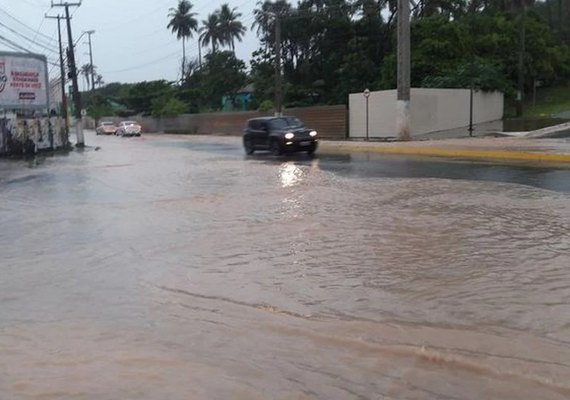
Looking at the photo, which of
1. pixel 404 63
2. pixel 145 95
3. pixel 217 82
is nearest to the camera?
pixel 404 63

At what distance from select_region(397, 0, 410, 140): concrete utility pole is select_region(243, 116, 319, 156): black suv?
16.3 feet

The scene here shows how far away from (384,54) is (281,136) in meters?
28.1

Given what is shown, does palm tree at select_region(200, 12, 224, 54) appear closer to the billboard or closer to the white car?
the white car

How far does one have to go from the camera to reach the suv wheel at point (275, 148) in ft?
82.8

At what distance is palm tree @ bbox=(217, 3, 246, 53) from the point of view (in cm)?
9181

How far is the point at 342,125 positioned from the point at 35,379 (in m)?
33.2

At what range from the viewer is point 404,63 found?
28125 millimetres

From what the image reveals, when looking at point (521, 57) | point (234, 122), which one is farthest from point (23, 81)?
point (521, 57)

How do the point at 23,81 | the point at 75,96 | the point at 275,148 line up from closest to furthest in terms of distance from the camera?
the point at 275,148
the point at 23,81
the point at 75,96

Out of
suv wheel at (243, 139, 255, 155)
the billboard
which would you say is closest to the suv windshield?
suv wheel at (243, 139, 255, 155)

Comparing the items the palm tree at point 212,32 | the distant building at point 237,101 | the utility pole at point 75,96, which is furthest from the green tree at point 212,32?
the utility pole at point 75,96

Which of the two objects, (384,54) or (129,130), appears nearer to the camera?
(384,54)

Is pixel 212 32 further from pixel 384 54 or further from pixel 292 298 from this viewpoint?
pixel 292 298

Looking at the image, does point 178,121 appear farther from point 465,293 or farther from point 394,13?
point 465,293
